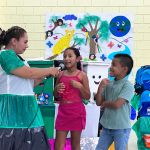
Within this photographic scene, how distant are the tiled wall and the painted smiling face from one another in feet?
1.40

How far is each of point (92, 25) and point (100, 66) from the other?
127 centimetres

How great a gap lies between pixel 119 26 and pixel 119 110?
80.0 inches

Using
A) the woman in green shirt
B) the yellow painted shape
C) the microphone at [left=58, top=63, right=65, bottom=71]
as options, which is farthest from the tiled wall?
the woman in green shirt

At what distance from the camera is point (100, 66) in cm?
370

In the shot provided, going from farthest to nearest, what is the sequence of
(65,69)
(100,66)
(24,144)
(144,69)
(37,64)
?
(144,69) < (100,66) < (37,64) < (65,69) < (24,144)

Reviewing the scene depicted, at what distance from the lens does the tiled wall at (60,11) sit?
520cm

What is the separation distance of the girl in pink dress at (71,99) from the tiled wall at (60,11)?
2225mm

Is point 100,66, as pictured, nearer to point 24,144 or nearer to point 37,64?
point 37,64

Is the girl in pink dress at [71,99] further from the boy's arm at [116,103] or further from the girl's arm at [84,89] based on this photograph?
the boy's arm at [116,103]

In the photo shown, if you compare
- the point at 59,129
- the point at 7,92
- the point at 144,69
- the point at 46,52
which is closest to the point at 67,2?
the point at 46,52

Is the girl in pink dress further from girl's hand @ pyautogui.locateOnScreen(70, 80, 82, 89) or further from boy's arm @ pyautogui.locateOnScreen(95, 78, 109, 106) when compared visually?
boy's arm @ pyautogui.locateOnScreen(95, 78, 109, 106)

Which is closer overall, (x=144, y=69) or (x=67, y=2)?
(x=144, y=69)

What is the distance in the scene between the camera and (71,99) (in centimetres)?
306

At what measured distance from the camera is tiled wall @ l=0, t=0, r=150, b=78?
5.20 metres
